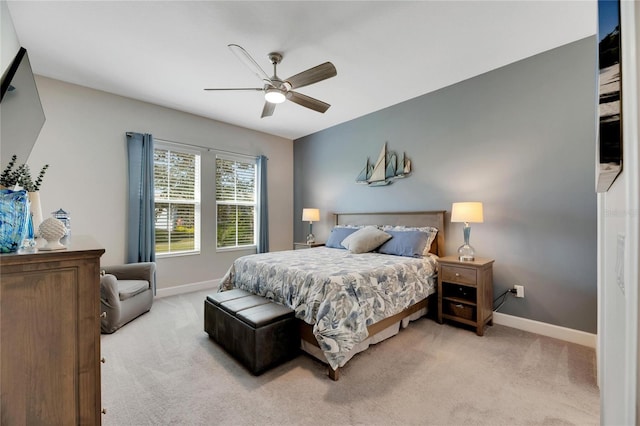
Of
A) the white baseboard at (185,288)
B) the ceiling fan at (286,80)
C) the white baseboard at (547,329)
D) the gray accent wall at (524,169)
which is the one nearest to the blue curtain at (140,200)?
the white baseboard at (185,288)

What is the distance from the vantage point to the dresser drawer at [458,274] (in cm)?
272

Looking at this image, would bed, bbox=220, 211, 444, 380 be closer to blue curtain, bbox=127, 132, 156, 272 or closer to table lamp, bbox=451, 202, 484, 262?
table lamp, bbox=451, 202, 484, 262

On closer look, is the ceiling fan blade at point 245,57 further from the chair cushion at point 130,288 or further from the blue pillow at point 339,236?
the chair cushion at point 130,288

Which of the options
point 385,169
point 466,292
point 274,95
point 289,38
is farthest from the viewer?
point 385,169

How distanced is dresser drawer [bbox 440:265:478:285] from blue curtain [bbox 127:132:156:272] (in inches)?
151

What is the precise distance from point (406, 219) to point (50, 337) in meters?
3.59

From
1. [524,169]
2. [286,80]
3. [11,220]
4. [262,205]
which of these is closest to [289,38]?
[286,80]

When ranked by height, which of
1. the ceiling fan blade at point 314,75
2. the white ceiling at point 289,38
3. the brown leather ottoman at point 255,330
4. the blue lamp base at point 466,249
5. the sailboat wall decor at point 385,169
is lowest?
the brown leather ottoman at point 255,330

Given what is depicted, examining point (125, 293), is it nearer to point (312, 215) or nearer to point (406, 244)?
point (312, 215)

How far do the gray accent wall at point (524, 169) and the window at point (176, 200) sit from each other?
3222 mm

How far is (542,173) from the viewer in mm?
2738

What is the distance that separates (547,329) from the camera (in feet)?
8.77

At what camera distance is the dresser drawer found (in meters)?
2.72

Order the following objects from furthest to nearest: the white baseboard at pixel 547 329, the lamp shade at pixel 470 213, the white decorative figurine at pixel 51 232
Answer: the lamp shade at pixel 470 213
the white baseboard at pixel 547 329
the white decorative figurine at pixel 51 232
